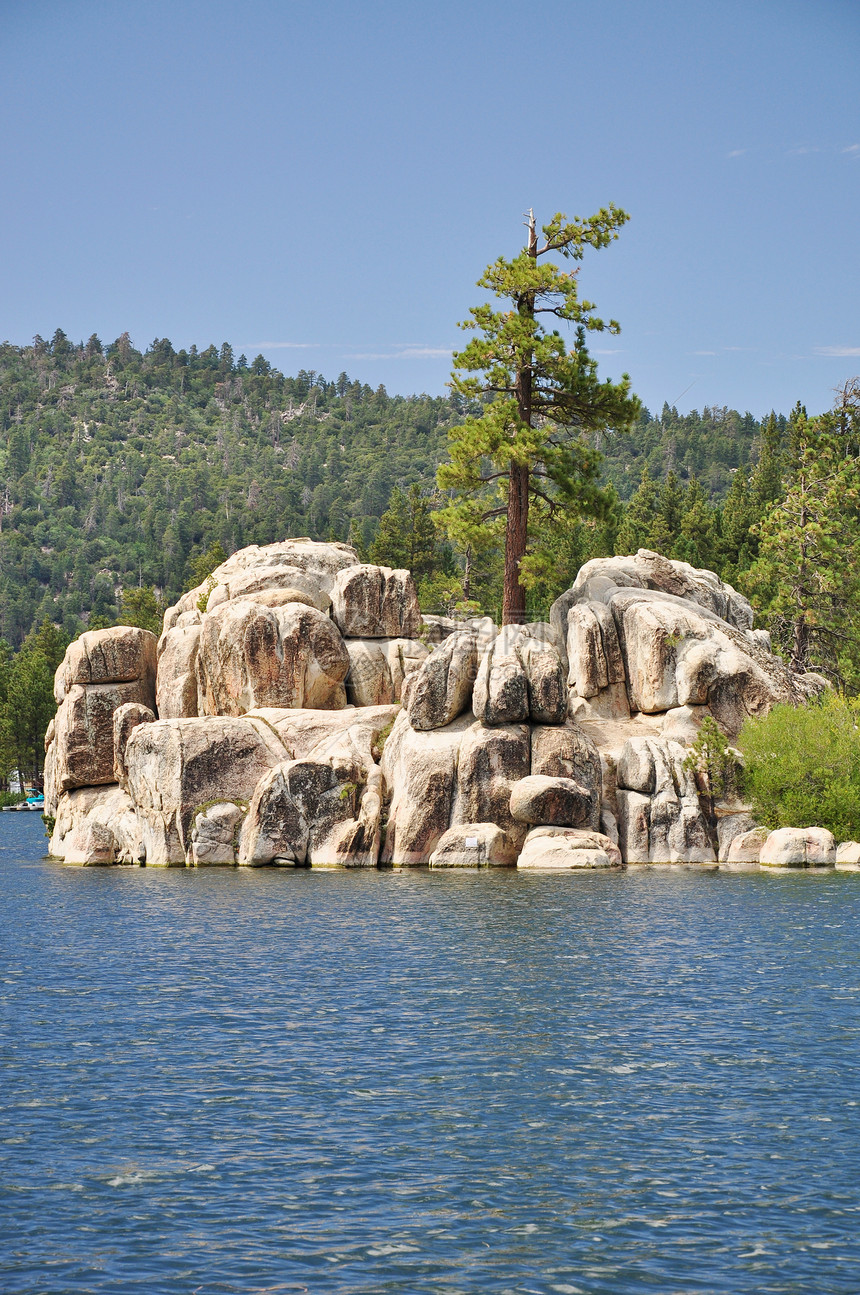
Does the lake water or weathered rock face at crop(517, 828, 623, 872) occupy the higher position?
weathered rock face at crop(517, 828, 623, 872)

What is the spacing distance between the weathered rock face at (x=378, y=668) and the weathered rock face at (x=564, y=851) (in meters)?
14.6

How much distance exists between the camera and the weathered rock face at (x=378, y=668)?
6581 centimetres

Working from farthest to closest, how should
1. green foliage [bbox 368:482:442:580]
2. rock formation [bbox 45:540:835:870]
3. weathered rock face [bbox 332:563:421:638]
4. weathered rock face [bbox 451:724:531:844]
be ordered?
green foliage [bbox 368:482:442:580], weathered rock face [bbox 332:563:421:638], rock formation [bbox 45:540:835:870], weathered rock face [bbox 451:724:531:844]

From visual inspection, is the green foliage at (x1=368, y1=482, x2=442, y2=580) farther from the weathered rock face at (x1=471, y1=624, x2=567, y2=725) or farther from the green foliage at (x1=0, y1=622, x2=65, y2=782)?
the weathered rock face at (x1=471, y1=624, x2=567, y2=725)

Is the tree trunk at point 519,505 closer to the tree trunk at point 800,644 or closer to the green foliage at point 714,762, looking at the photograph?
the green foliage at point 714,762

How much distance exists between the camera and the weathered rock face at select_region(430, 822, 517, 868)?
176 feet

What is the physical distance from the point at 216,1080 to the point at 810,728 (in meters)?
38.7

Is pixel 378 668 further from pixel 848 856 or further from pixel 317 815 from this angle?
pixel 848 856

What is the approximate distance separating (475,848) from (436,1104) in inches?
1260

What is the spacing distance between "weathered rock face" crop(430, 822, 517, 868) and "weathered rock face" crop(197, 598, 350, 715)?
12.6 metres

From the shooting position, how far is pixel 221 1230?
1647 centimetres

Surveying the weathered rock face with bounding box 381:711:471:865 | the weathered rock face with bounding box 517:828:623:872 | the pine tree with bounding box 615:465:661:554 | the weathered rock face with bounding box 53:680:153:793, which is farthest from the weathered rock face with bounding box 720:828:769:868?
the pine tree with bounding box 615:465:661:554

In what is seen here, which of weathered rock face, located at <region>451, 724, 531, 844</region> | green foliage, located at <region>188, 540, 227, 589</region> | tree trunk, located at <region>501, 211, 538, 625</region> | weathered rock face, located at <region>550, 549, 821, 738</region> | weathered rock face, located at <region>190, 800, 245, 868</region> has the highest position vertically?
green foliage, located at <region>188, 540, 227, 589</region>

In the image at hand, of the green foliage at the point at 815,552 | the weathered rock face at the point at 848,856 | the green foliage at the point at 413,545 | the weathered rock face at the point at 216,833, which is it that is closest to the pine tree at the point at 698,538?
the green foliage at the point at 413,545
